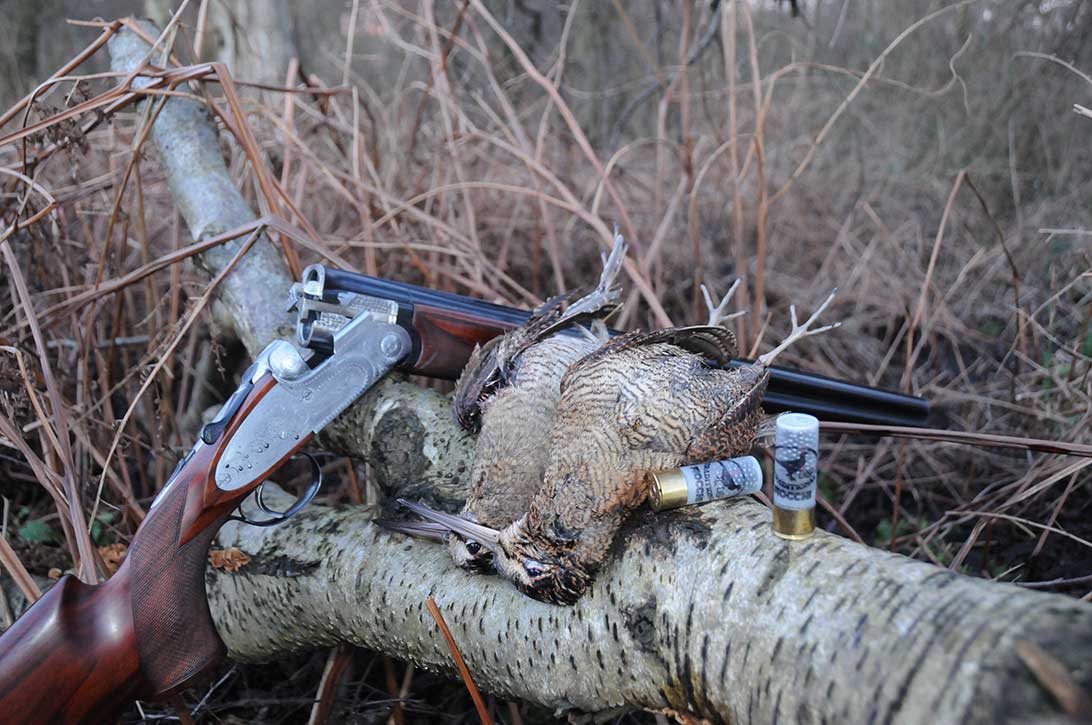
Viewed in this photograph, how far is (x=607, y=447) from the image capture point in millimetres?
1373

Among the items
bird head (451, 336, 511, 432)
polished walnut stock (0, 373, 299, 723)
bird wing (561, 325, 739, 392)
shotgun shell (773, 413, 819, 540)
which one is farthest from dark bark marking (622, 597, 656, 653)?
polished walnut stock (0, 373, 299, 723)

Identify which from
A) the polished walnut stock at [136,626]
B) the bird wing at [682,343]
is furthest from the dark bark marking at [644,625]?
the polished walnut stock at [136,626]

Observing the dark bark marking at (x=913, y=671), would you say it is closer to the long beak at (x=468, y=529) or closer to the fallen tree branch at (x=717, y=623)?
the fallen tree branch at (x=717, y=623)

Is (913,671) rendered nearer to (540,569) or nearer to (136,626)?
(540,569)

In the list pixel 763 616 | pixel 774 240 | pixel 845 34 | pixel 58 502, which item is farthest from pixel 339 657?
pixel 845 34

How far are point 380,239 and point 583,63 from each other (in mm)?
3880

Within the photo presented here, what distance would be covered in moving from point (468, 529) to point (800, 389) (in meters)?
0.99

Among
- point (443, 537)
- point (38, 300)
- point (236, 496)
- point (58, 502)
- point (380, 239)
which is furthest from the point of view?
point (380, 239)

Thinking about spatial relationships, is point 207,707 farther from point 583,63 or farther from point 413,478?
point 583,63

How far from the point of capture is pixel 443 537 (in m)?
1.66

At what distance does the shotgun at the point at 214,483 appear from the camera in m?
1.54

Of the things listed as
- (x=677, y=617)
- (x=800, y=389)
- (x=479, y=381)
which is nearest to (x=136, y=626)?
(x=479, y=381)

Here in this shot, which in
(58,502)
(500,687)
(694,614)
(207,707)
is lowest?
(207,707)

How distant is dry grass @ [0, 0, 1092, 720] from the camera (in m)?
2.29
